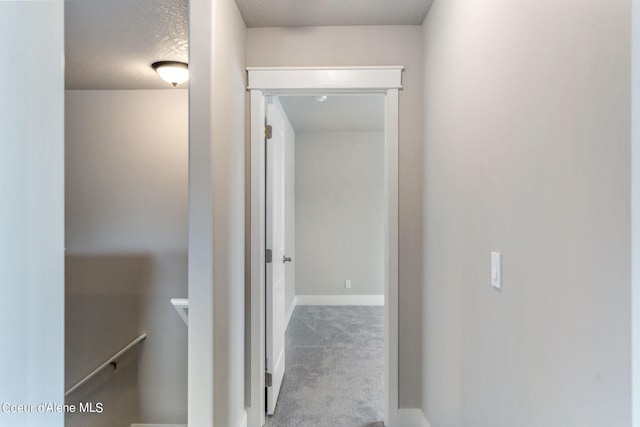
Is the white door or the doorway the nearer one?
the white door

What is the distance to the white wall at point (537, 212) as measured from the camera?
0.64 m

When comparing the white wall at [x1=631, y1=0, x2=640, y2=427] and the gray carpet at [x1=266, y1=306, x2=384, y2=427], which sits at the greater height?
the white wall at [x1=631, y1=0, x2=640, y2=427]

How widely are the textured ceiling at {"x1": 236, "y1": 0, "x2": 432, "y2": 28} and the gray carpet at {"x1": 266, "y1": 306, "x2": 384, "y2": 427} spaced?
8.33 feet

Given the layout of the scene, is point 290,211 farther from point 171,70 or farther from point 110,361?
point 110,361

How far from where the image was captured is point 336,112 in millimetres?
3893

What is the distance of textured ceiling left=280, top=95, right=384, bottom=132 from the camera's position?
3457mm

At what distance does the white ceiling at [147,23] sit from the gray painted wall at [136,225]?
0.18 meters

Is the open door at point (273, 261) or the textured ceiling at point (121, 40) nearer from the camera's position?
the textured ceiling at point (121, 40)

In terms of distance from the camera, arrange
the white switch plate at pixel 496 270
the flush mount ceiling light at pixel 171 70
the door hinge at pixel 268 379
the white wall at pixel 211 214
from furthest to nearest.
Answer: the door hinge at pixel 268 379, the flush mount ceiling light at pixel 171 70, the white wall at pixel 211 214, the white switch plate at pixel 496 270

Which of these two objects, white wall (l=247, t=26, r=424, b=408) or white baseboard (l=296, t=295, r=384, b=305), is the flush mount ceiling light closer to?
white wall (l=247, t=26, r=424, b=408)

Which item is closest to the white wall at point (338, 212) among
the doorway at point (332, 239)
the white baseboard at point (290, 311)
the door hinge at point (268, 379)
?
the doorway at point (332, 239)
